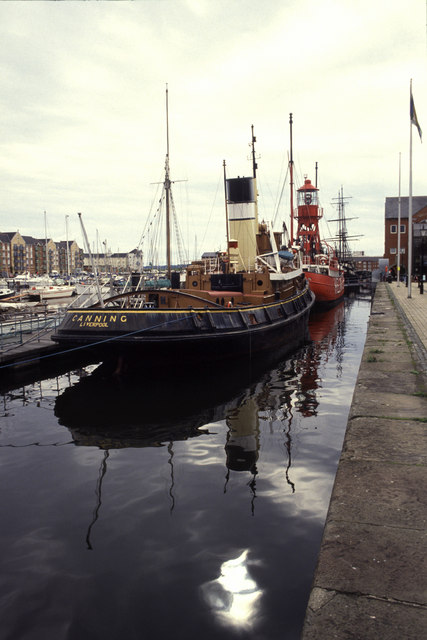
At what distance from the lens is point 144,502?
24.7 ft

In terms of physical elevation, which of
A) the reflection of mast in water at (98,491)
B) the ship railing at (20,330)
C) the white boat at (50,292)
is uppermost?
the white boat at (50,292)

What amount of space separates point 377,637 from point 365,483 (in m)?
2.66

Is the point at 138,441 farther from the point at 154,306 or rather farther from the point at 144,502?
the point at 154,306

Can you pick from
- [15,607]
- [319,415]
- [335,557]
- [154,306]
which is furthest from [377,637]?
[154,306]

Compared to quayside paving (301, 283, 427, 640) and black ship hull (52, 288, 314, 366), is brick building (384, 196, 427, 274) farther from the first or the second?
quayside paving (301, 283, 427, 640)

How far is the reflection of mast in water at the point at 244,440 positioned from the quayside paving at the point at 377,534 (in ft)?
6.86

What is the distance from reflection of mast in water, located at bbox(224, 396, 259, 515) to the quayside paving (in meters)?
2.09

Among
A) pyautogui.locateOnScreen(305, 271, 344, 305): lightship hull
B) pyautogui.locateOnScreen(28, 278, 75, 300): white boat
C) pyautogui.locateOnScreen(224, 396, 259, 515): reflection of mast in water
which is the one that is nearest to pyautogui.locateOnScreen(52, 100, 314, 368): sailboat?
pyautogui.locateOnScreen(224, 396, 259, 515): reflection of mast in water

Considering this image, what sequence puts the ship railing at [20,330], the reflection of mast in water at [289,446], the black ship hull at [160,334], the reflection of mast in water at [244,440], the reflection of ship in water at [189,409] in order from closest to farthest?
the reflection of mast in water at [289,446] < the reflection of mast in water at [244,440] < the reflection of ship in water at [189,409] < the black ship hull at [160,334] < the ship railing at [20,330]

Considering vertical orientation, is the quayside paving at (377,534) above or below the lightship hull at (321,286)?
below

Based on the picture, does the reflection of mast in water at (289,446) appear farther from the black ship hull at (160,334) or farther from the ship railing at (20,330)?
the ship railing at (20,330)

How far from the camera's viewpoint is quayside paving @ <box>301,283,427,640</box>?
358cm

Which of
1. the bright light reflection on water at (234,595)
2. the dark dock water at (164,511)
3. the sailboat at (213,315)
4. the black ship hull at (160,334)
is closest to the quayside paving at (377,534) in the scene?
the dark dock water at (164,511)

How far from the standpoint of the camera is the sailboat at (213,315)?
1536 centimetres
